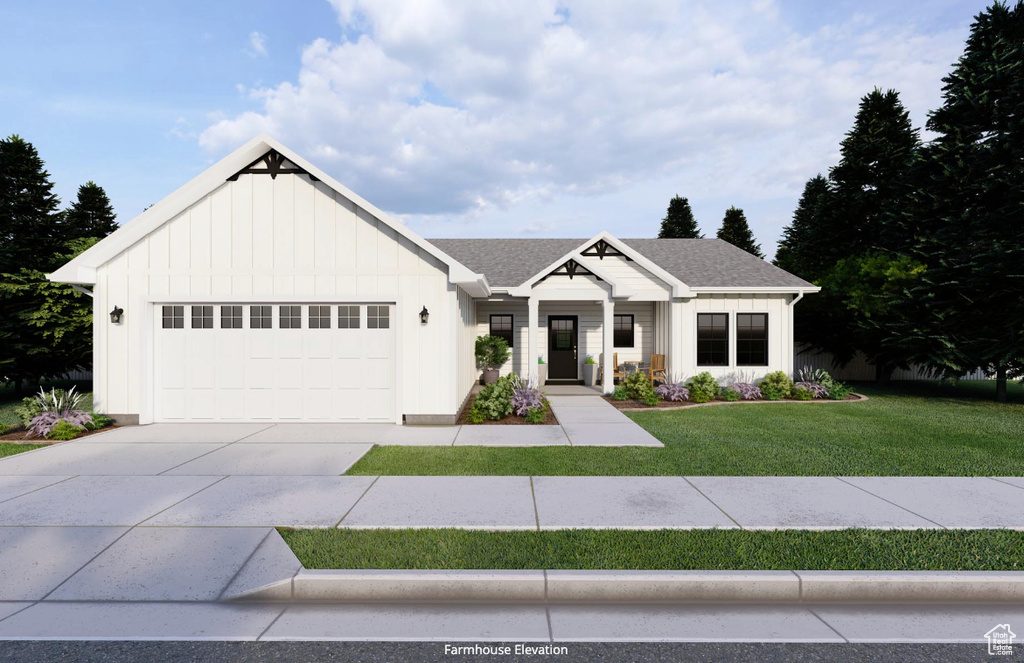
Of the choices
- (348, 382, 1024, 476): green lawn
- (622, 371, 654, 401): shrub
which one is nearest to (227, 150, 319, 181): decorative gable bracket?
(348, 382, 1024, 476): green lawn

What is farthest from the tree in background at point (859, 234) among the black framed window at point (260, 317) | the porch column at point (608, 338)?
the black framed window at point (260, 317)

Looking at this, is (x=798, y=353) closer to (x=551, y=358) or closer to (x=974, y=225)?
(x=974, y=225)

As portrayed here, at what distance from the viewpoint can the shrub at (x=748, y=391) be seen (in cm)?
1406

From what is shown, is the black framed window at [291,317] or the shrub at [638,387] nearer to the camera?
the black framed window at [291,317]

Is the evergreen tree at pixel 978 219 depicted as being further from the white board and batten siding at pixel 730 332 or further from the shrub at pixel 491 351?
the shrub at pixel 491 351

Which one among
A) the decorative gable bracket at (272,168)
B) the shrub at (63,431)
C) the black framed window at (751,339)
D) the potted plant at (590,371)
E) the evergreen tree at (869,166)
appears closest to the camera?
the shrub at (63,431)

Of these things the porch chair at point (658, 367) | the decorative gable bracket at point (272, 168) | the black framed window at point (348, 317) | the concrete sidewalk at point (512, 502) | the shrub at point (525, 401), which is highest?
the decorative gable bracket at point (272, 168)

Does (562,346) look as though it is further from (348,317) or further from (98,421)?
(98,421)

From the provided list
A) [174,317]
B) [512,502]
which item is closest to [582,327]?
[174,317]

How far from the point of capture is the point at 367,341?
10586 millimetres

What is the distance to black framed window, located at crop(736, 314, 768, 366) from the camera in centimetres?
1579

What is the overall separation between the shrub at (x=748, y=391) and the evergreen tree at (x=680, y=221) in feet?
94.2

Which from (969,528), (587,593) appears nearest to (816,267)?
(969,528)

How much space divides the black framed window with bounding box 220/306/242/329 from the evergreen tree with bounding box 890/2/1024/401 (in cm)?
1816
